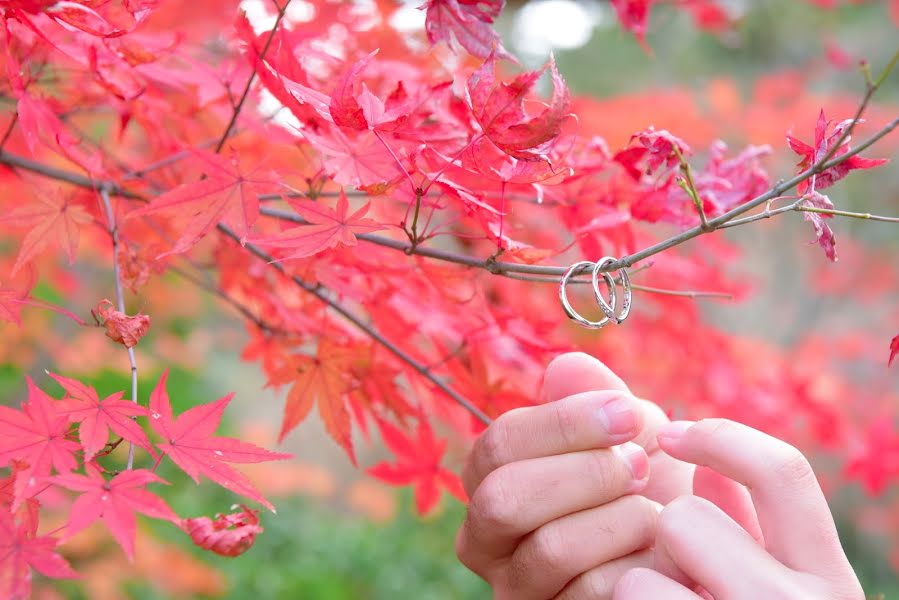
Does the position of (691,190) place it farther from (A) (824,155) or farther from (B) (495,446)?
(B) (495,446)

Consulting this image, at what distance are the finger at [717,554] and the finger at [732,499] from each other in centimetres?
16

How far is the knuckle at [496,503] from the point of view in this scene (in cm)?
84

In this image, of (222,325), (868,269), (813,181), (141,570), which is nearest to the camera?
(813,181)

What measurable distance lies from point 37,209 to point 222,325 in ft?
18.5

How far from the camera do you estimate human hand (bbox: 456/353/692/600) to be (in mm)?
826

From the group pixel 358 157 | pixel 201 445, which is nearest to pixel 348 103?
pixel 358 157

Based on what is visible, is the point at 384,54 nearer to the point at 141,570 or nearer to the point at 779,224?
the point at 141,570

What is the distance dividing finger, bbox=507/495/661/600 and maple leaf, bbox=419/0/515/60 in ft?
1.67

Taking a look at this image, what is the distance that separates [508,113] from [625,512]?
45cm

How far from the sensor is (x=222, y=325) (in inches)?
251

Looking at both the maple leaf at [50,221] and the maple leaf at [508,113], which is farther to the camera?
the maple leaf at [50,221]

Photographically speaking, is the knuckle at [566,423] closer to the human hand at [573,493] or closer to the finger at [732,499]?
the human hand at [573,493]

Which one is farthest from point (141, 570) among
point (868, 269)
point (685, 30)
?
point (685, 30)

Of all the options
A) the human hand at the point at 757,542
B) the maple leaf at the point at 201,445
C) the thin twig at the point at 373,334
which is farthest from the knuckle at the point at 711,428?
the maple leaf at the point at 201,445
